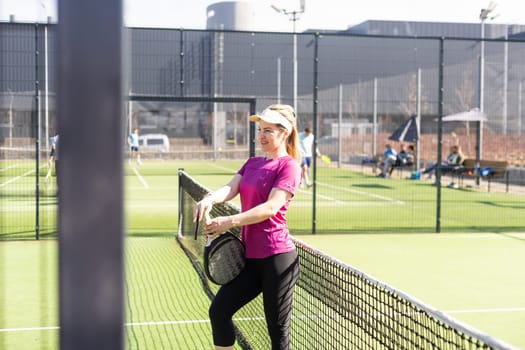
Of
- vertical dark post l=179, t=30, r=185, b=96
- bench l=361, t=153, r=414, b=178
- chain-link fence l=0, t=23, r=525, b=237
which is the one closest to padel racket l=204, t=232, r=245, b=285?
chain-link fence l=0, t=23, r=525, b=237

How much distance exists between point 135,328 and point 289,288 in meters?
2.82

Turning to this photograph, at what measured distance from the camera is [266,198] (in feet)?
13.8

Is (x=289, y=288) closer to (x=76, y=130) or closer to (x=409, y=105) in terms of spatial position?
(x=76, y=130)

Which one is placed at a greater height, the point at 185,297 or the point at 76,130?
the point at 76,130

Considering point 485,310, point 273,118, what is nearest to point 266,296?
→ point 273,118

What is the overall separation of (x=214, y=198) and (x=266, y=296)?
62 centimetres

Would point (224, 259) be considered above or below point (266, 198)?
below

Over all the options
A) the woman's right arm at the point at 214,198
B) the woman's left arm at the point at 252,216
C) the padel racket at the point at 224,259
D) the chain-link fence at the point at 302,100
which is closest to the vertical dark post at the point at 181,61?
the chain-link fence at the point at 302,100

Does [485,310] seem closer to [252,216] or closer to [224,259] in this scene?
[224,259]

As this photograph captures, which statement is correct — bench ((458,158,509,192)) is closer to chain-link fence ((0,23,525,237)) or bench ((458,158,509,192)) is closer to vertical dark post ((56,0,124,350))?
chain-link fence ((0,23,525,237))

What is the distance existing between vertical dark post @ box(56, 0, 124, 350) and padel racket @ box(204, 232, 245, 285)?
10.9 feet

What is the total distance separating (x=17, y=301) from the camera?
7.87m

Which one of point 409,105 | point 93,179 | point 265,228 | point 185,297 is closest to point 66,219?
point 93,179

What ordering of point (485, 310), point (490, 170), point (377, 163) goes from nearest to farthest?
point (485, 310) → point (490, 170) → point (377, 163)
